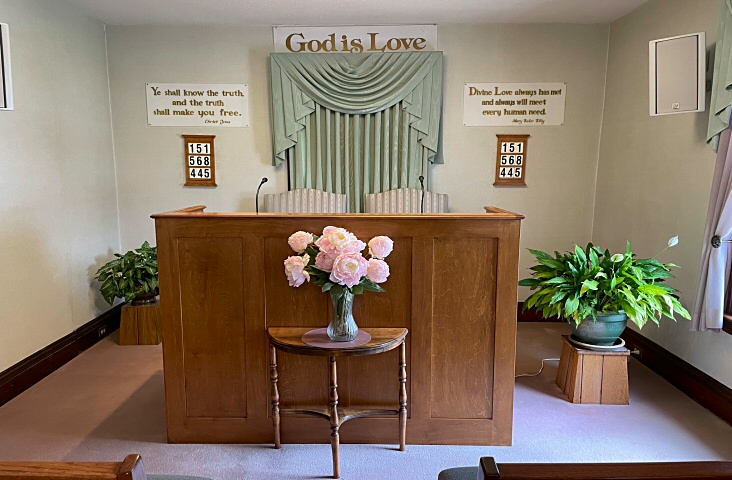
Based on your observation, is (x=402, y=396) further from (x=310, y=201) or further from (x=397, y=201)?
(x=310, y=201)

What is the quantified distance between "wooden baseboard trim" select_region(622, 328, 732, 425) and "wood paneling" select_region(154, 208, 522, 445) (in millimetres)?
1337

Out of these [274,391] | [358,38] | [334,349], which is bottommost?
[274,391]

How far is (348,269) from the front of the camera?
1981 millimetres

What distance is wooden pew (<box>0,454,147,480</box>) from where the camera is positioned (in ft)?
2.65

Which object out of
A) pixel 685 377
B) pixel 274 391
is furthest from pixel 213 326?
pixel 685 377

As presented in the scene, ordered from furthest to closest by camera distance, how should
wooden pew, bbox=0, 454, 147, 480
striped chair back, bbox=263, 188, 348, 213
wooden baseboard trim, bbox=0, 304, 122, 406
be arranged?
striped chair back, bbox=263, 188, 348, 213 → wooden baseboard trim, bbox=0, 304, 122, 406 → wooden pew, bbox=0, 454, 147, 480

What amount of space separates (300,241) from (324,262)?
17cm

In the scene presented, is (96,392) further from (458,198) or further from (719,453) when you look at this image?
(719,453)

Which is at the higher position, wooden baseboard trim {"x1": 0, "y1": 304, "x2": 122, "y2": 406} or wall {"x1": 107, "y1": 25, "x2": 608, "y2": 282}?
wall {"x1": 107, "y1": 25, "x2": 608, "y2": 282}

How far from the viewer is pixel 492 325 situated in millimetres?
2318

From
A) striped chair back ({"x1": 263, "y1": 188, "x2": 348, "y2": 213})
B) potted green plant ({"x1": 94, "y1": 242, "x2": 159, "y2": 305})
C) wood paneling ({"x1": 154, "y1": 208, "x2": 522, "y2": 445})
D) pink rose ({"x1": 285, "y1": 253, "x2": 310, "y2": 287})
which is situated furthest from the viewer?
striped chair back ({"x1": 263, "y1": 188, "x2": 348, "y2": 213})

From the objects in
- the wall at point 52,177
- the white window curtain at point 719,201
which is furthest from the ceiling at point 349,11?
the white window curtain at point 719,201

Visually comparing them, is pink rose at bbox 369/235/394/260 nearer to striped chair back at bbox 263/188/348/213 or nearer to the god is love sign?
striped chair back at bbox 263/188/348/213

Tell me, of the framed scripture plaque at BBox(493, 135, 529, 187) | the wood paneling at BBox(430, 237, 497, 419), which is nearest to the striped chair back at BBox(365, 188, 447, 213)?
the framed scripture plaque at BBox(493, 135, 529, 187)
